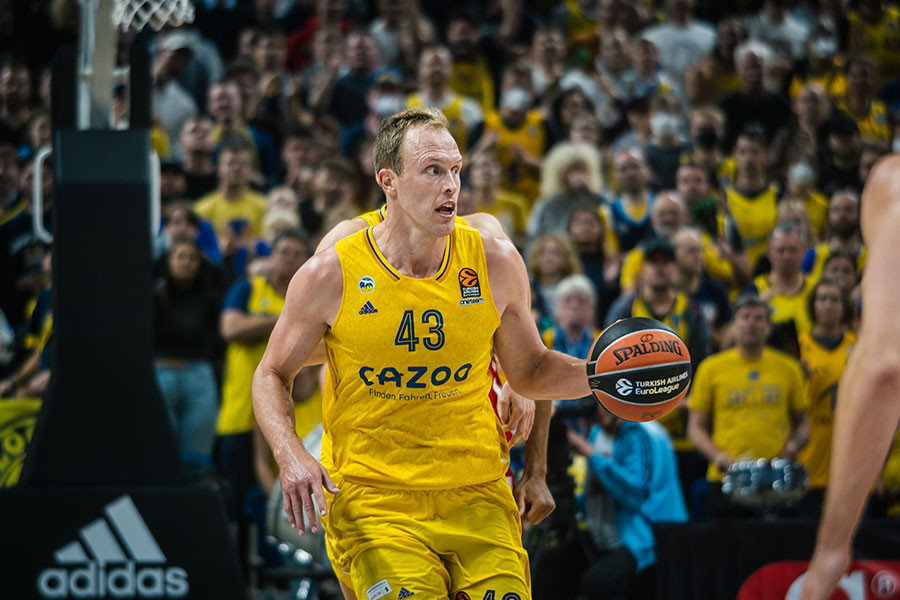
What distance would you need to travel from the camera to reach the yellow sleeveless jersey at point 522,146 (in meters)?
11.0

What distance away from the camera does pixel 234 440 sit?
8.48 metres

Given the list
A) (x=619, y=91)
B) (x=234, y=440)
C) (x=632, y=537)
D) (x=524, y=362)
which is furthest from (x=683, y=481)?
(x=619, y=91)

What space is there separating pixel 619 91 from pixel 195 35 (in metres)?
4.69

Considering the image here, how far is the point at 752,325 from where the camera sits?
8.02m

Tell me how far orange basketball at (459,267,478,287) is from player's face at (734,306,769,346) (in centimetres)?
420

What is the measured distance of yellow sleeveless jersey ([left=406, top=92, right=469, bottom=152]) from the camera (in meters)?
11.0

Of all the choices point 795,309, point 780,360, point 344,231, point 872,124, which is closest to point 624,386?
point 344,231

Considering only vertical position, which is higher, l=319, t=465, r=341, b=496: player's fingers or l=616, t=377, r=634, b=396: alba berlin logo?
l=616, t=377, r=634, b=396: alba berlin logo

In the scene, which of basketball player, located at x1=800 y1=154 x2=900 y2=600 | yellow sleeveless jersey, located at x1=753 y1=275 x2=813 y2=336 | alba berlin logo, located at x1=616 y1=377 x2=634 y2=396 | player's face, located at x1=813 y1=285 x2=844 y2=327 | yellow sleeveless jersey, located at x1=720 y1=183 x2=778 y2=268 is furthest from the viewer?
yellow sleeveless jersey, located at x1=720 y1=183 x2=778 y2=268

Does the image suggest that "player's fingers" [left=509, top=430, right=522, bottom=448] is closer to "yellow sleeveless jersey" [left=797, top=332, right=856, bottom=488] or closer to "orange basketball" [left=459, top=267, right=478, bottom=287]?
"orange basketball" [left=459, top=267, right=478, bottom=287]

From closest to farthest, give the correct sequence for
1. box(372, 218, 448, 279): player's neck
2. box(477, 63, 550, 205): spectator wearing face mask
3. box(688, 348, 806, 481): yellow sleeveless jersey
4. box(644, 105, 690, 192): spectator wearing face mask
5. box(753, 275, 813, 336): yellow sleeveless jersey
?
box(372, 218, 448, 279): player's neck
box(688, 348, 806, 481): yellow sleeveless jersey
box(753, 275, 813, 336): yellow sleeveless jersey
box(644, 105, 690, 192): spectator wearing face mask
box(477, 63, 550, 205): spectator wearing face mask

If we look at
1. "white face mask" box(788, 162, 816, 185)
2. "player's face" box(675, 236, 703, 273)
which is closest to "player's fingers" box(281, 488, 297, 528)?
"player's face" box(675, 236, 703, 273)

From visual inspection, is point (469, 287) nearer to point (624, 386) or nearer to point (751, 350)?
point (624, 386)

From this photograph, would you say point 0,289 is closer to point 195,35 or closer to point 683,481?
point 195,35
